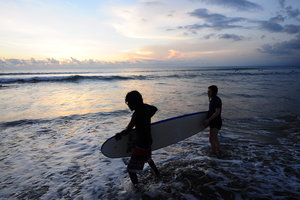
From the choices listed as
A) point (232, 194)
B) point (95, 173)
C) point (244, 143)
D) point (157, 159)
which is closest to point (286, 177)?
point (232, 194)

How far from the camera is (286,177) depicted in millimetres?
4102

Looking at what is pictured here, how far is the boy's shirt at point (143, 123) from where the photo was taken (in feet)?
11.0

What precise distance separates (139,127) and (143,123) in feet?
0.32

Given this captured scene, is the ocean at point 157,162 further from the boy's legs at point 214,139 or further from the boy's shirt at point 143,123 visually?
the boy's shirt at point 143,123

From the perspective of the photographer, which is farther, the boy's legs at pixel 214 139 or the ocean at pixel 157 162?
the boy's legs at pixel 214 139

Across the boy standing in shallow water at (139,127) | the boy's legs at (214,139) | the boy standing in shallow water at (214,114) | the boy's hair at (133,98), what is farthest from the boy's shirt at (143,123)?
the boy's legs at (214,139)

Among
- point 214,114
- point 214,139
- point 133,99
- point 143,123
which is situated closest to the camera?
point 133,99

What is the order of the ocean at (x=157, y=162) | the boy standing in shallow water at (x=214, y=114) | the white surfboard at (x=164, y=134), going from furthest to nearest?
the boy standing in shallow water at (x=214, y=114)
the white surfboard at (x=164, y=134)
the ocean at (x=157, y=162)

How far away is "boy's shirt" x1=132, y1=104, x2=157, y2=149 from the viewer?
334cm

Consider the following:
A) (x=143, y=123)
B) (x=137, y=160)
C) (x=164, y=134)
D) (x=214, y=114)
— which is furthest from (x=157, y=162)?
(x=143, y=123)

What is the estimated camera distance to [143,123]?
11.1 feet

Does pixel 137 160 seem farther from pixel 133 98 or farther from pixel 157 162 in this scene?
pixel 157 162

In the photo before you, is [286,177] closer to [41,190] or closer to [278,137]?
[278,137]

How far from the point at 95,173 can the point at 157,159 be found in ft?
4.82
